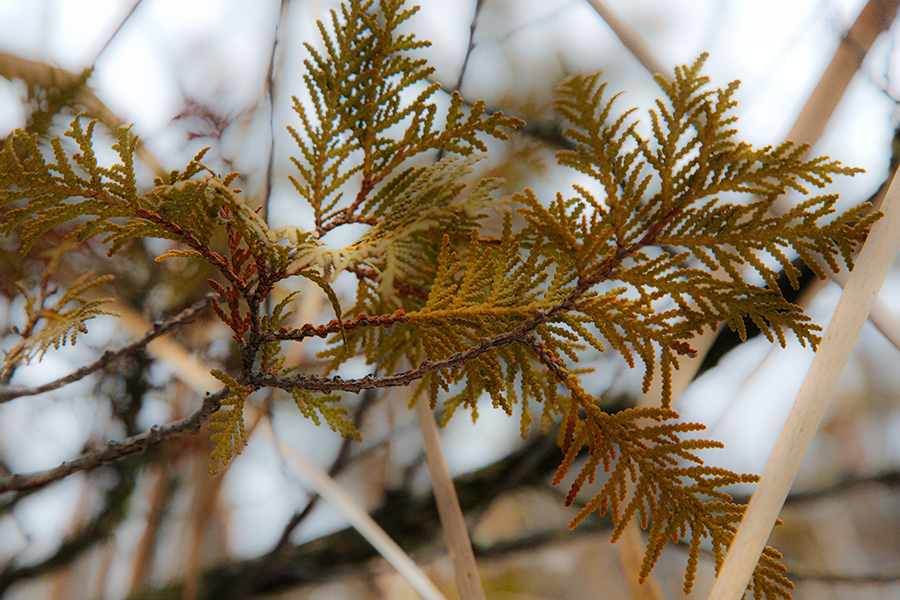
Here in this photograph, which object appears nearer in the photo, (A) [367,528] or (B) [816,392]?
(B) [816,392]

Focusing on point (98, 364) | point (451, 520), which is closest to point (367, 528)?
point (451, 520)

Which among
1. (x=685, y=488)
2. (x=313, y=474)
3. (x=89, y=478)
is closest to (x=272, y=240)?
(x=685, y=488)

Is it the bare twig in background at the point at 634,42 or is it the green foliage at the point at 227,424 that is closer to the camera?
the green foliage at the point at 227,424

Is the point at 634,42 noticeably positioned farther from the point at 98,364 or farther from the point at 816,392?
the point at 98,364

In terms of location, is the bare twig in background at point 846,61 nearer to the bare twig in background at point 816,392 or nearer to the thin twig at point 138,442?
the bare twig in background at point 816,392

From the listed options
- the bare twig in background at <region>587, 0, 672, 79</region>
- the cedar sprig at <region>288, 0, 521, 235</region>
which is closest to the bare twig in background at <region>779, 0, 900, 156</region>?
the bare twig in background at <region>587, 0, 672, 79</region>

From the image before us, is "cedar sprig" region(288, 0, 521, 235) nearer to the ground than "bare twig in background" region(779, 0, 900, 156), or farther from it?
nearer to the ground

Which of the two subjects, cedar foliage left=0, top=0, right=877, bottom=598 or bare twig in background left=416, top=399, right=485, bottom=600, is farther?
bare twig in background left=416, top=399, right=485, bottom=600

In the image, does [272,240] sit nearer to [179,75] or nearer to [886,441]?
[179,75]

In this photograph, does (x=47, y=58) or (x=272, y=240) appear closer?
(x=272, y=240)

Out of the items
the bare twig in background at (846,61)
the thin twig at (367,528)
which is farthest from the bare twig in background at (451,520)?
the bare twig in background at (846,61)

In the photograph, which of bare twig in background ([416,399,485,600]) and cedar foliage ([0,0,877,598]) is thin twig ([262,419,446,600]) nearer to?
bare twig in background ([416,399,485,600])
